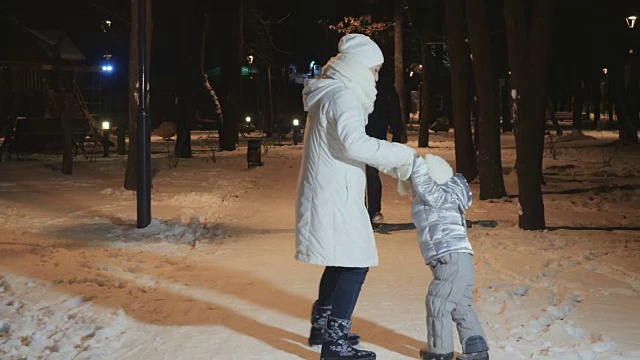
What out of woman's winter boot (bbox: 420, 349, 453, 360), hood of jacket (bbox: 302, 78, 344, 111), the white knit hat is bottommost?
woman's winter boot (bbox: 420, 349, 453, 360)

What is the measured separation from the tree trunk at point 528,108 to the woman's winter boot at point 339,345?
6.09 meters

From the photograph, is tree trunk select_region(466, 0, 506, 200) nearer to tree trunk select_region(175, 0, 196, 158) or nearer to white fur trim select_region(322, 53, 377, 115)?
white fur trim select_region(322, 53, 377, 115)

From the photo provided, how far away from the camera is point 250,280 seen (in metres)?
7.79

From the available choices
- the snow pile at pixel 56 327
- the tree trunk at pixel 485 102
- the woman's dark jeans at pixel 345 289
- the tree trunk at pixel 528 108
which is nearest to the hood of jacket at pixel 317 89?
the woman's dark jeans at pixel 345 289

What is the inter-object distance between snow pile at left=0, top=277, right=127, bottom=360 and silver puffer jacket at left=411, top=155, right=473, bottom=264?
217cm

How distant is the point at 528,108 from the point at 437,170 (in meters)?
5.86

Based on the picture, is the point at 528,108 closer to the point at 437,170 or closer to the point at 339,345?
the point at 437,170

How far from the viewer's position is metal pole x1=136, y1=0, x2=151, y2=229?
10.6 metres

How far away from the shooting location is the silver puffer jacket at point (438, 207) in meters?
5.03

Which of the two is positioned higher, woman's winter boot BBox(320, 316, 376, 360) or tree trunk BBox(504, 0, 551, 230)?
tree trunk BBox(504, 0, 551, 230)

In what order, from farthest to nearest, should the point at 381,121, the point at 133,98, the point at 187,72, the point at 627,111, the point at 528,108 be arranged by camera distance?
the point at 627,111, the point at 187,72, the point at 133,98, the point at 528,108, the point at 381,121

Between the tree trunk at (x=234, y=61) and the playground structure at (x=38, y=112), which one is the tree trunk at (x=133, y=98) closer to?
the playground structure at (x=38, y=112)

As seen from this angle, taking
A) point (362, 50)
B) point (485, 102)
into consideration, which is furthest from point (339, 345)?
point (485, 102)

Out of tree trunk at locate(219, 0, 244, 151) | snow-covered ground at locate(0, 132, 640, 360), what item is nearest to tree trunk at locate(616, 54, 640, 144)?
tree trunk at locate(219, 0, 244, 151)
